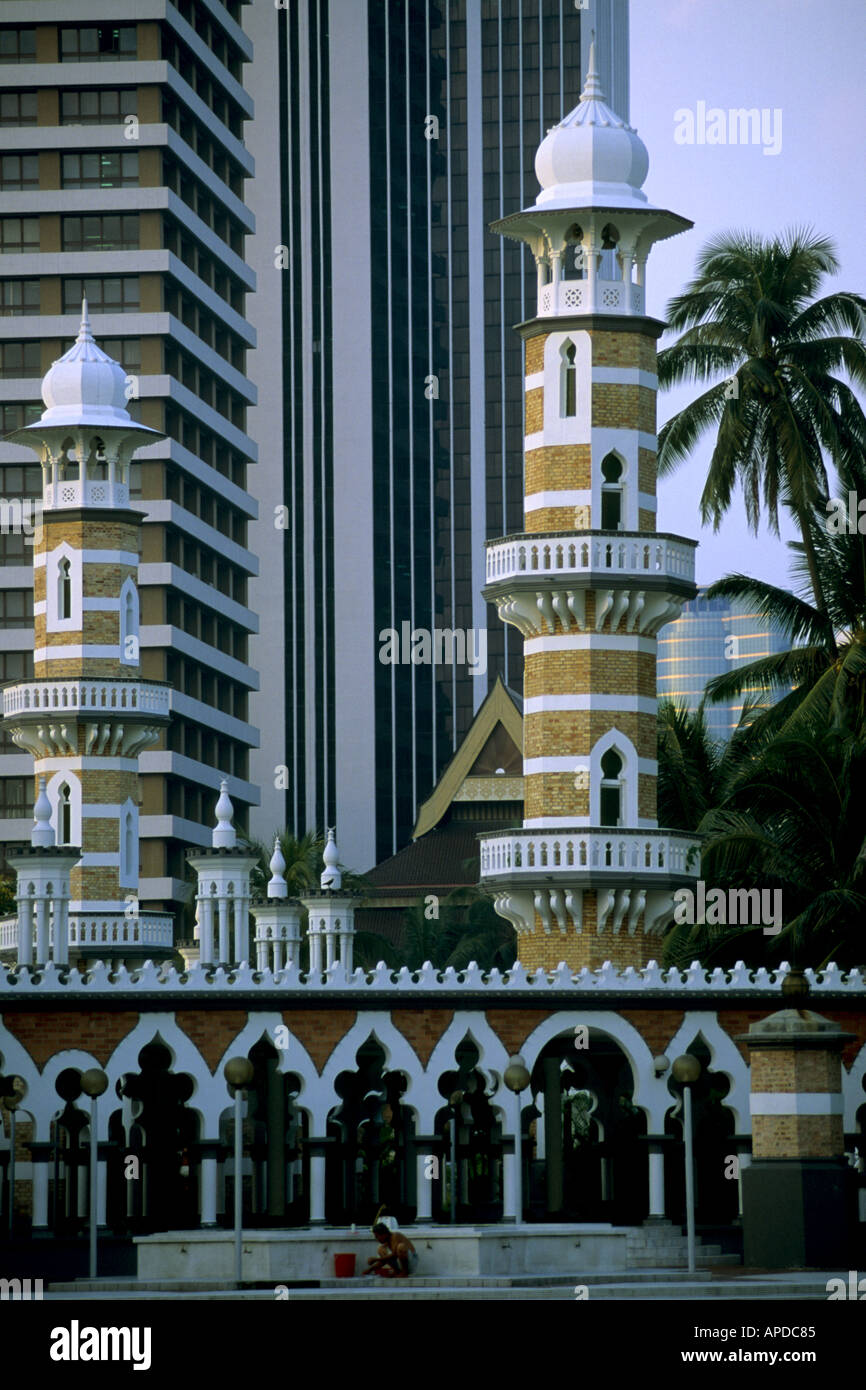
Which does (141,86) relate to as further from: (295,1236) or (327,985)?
(295,1236)

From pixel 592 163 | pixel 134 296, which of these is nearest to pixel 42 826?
pixel 592 163

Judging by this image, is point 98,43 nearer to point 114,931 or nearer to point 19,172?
point 19,172

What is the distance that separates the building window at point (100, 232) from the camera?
113 metres

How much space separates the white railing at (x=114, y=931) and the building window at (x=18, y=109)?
6344cm

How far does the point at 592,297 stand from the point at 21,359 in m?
68.5

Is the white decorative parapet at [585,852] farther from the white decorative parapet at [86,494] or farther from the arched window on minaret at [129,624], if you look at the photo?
the white decorative parapet at [86,494]

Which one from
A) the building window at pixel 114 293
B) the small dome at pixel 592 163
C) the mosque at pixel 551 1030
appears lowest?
the mosque at pixel 551 1030

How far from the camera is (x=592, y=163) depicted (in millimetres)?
49281

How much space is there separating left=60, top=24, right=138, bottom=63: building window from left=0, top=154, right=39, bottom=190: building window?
441 centimetres

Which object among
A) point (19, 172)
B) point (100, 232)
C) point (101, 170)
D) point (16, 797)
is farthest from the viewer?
point (19, 172)

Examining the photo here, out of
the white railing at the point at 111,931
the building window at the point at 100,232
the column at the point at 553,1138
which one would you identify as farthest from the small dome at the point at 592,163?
the building window at the point at 100,232

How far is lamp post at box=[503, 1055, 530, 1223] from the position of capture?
4109cm

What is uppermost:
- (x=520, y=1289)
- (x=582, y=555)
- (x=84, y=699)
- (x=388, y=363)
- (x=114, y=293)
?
(x=388, y=363)

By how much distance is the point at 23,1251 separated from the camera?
1651 inches
